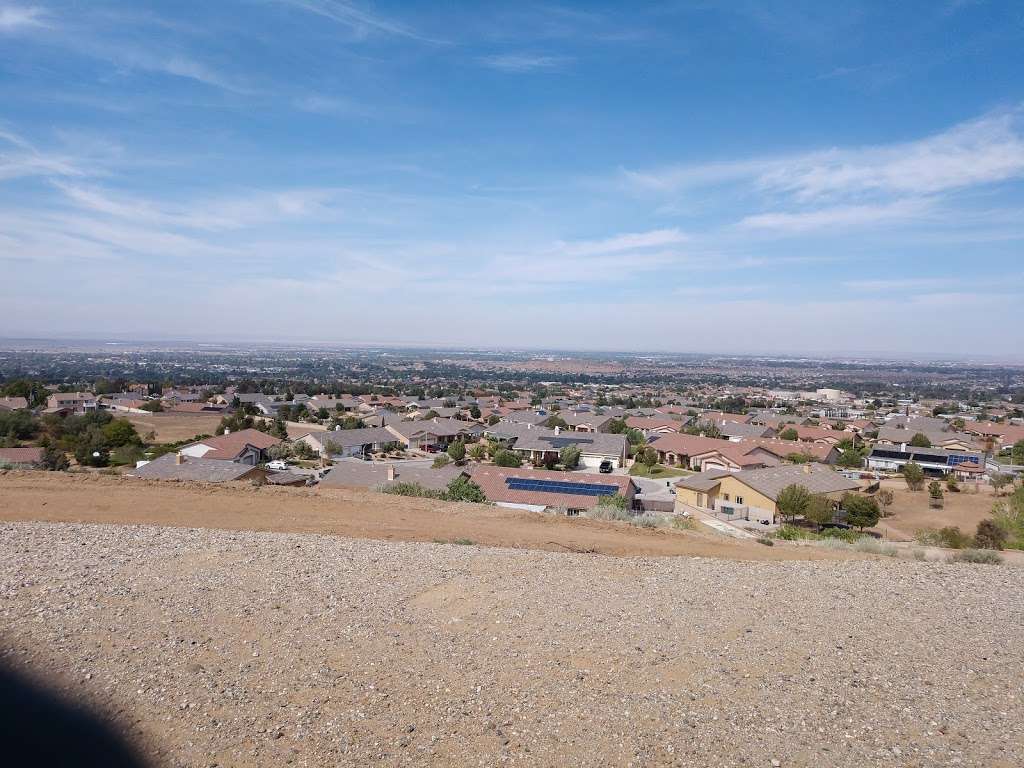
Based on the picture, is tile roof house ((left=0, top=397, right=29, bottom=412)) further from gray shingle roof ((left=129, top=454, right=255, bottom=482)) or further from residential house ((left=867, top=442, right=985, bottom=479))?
residential house ((left=867, top=442, right=985, bottom=479))

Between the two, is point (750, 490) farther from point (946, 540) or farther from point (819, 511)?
point (946, 540)

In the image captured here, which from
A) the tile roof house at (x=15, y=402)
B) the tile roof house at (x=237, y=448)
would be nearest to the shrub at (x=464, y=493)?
the tile roof house at (x=237, y=448)

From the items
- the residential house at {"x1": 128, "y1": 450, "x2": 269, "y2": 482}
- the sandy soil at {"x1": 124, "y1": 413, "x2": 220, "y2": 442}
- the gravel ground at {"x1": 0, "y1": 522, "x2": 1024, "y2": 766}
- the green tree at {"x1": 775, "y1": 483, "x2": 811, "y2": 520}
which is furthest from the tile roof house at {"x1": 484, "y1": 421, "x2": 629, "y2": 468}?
the gravel ground at {"x1": 0, "y1": 522, "x2": 1024, "y2": 766}

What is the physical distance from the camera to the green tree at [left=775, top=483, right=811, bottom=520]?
26.8 m

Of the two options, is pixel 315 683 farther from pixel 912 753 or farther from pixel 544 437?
pixel 544 437

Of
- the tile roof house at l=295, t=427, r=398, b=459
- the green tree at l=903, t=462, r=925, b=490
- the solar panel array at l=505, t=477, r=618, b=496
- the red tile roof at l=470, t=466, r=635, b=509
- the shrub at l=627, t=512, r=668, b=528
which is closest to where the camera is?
the shrub at l=627, t=512, r=668, b=528

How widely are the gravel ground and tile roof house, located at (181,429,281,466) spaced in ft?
89.8

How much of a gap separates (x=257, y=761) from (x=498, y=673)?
101 inches

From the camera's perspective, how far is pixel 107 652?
23.0 feet

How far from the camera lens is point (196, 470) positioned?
25.3 metres

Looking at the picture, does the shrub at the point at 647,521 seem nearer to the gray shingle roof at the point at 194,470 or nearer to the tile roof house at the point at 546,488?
the tile roof house at the point at 546,488

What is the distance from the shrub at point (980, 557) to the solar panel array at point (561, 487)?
14762 millimetres

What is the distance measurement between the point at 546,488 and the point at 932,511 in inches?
783

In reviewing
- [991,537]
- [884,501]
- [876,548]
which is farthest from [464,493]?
[884,501]
